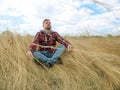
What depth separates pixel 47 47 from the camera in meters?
5.75

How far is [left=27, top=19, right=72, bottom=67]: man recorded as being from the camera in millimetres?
5464

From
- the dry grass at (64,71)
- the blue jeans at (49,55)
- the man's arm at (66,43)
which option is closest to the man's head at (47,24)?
the man's arm at (66,43)

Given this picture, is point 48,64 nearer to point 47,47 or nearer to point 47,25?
point 47,47

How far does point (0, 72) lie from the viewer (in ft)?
16.6

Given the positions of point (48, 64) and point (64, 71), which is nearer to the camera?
point (64, 71)

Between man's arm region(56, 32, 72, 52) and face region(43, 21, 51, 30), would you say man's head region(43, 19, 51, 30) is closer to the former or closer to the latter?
face region(43, 21, 51, 30)

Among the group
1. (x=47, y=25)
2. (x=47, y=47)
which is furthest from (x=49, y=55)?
Result: (x=47, y=25)

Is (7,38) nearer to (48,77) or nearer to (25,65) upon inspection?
(25,65)

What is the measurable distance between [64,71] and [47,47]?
2.43ft

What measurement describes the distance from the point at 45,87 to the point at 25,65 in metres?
0.65

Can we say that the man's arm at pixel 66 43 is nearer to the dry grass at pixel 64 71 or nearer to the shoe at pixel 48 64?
the dry grass at pixel 64 71

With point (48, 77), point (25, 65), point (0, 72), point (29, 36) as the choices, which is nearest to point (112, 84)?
point (48, 77)

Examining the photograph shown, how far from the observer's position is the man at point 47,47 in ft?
17.9

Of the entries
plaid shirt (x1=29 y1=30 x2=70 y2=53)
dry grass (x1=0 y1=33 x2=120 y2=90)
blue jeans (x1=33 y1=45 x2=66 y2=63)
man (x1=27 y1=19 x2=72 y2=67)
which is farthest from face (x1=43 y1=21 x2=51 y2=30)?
dry grass (x1=0 y1=33 x2=120 y2=90)
